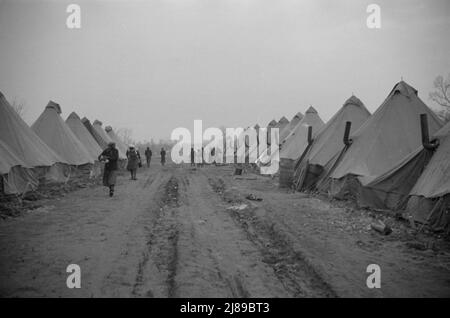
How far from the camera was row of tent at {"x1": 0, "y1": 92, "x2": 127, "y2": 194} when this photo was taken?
461 inches

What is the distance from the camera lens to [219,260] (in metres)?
5.71

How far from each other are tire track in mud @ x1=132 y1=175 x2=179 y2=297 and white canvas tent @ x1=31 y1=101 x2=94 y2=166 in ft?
36.1

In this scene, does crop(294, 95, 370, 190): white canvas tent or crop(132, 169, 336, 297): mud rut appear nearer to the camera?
crop(132, 169, 336, 297): mud rut

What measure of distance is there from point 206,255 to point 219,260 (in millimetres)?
343

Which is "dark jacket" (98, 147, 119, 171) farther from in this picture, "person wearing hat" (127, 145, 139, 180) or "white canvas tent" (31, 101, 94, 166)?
"white canvas tent" (31, 101, 94, 166)

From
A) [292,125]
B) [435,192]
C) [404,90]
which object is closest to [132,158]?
[404,90]

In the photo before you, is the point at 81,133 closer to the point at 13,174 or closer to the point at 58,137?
the point at 58,137

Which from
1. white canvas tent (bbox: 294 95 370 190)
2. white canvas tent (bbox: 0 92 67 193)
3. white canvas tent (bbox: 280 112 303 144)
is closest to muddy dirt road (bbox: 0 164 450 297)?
white canvas tent (bbox: 0 92 67 193)

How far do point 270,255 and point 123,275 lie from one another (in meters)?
2.58

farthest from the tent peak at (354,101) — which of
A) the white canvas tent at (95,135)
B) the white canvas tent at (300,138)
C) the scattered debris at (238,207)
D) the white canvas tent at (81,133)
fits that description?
the white canvas tent at (95,135)

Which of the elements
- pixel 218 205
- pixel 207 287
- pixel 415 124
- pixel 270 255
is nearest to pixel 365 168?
pixel 415 124

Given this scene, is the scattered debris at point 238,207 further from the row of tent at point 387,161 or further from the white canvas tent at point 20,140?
the white canvas tent at point 20,140

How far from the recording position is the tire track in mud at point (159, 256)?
452 centimetres
